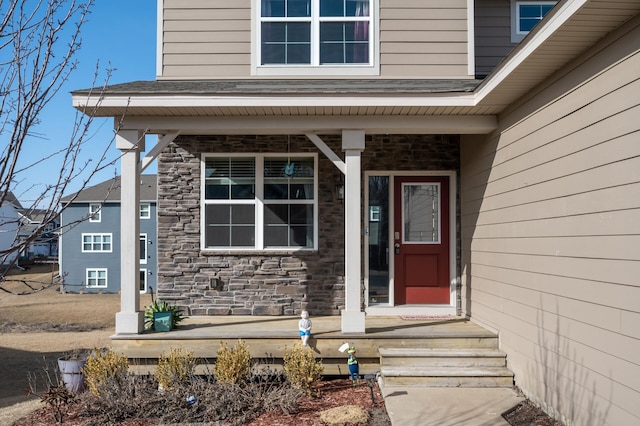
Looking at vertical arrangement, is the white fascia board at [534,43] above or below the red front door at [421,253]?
above

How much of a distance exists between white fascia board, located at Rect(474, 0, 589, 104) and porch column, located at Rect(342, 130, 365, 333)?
1.52 m

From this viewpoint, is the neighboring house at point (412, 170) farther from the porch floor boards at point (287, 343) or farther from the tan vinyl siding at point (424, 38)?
the porch floor boards at point (287, 343)

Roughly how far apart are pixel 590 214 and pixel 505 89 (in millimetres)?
1745

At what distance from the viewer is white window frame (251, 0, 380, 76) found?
23.5 ft

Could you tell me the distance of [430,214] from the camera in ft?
24.4

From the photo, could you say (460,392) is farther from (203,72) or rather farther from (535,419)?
(203,72)

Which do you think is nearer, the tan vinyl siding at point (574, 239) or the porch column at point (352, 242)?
the tan vinyl siding at point (574, 239)

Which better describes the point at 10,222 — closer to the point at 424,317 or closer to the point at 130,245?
the point at 130,245

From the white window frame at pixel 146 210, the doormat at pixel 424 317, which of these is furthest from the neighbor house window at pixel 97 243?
the doormat at pixel 424 317

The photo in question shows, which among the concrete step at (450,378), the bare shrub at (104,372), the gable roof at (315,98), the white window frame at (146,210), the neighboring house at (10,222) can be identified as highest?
the gable roof at (315,98)

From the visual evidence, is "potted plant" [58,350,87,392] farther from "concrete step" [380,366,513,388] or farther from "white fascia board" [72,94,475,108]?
"concrete step" [380,366,513,388]

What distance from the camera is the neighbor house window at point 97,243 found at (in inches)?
1089

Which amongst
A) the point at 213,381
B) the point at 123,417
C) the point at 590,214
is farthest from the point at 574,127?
the point at 123,417

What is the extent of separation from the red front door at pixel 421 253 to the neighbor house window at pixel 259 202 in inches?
48.5
